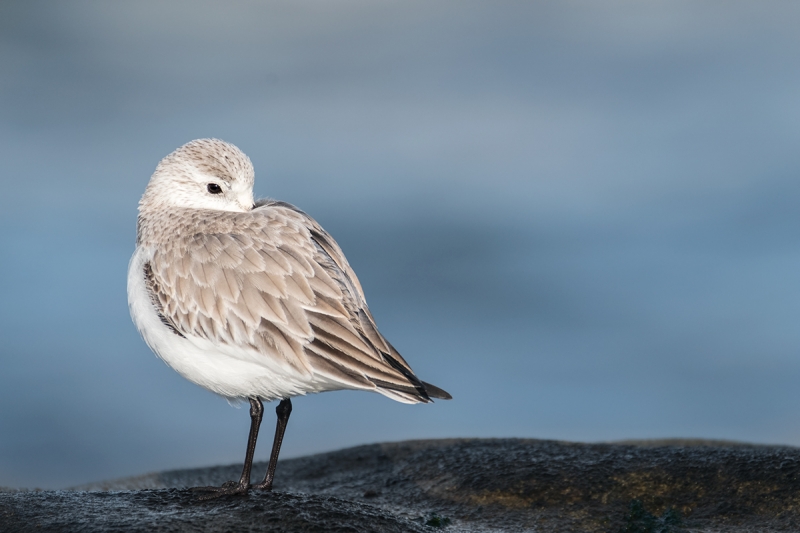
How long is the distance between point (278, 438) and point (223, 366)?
91 cm

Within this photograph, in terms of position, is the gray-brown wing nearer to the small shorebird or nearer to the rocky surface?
the small shorebird

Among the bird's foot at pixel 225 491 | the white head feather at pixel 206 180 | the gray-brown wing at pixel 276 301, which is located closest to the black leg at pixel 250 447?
the bird's foot at pixel 225 491

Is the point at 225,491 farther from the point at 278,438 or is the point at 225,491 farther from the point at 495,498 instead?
the point at 495,498

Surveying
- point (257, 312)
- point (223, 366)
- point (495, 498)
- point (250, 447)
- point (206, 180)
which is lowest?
point (495, 498)

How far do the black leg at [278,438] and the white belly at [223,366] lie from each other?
40 centimetres

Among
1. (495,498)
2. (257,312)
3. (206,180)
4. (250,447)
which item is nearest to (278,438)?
(250,447)

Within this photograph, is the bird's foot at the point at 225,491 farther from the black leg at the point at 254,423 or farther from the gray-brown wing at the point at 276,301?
the gray-brown wing at the point at 276,301

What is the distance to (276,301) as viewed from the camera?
18.7ft

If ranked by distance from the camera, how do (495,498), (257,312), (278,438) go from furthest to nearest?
(495,498), (278,438), (257,312)

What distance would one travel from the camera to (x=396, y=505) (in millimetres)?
7340

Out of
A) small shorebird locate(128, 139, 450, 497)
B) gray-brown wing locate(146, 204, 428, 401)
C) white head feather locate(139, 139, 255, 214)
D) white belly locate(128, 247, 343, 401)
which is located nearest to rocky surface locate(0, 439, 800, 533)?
small shorebird locate(128, 139, 450, 497)

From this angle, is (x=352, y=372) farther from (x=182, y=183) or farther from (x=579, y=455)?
(x=579, y=455)

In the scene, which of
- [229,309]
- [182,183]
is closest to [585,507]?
[229,309]

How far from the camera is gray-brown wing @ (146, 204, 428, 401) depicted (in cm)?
554
